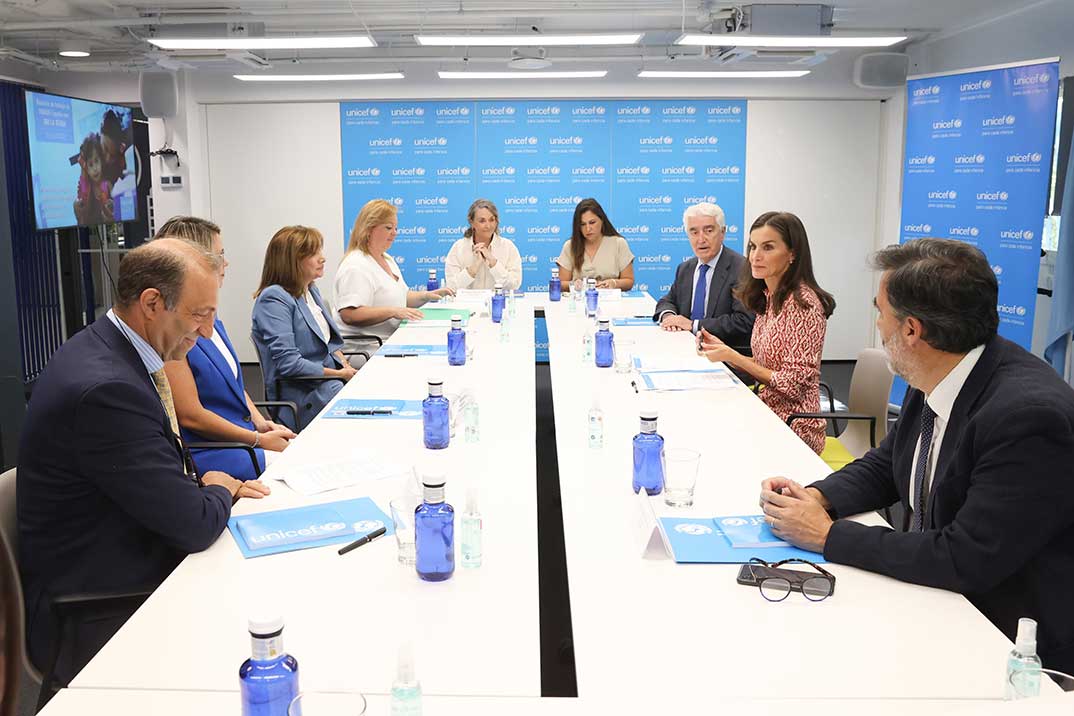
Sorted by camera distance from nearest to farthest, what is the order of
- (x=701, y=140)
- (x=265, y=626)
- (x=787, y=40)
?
(x=265, y=626), (x=787, y=40), (x=701, y=140)

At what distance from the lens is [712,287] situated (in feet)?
17.9

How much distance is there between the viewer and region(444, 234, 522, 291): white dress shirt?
7152 millimetres

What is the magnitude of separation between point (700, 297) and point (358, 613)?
13.7ft

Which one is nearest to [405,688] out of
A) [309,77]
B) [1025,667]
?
[1025,667]

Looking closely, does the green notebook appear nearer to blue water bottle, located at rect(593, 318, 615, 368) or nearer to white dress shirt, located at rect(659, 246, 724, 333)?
white dress shirt, located at rect(659, 246, 724, 333)

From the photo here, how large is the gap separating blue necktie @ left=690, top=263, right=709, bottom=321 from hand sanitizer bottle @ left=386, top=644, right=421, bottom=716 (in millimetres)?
4429

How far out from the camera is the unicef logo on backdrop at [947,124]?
645 centimetres

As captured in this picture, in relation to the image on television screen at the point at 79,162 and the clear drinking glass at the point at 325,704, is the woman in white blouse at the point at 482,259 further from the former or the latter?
the clear drinking glass at the point at 325,704

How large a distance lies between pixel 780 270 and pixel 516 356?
1.33 metres

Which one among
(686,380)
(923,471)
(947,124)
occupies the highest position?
(947,124)

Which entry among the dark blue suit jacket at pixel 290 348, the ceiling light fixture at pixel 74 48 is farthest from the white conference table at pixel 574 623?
the ceiling light fixture at pixel 74 48

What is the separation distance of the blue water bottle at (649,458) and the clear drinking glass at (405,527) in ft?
1.96

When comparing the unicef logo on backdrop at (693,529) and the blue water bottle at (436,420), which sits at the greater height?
the blue water bottle at (436,420)

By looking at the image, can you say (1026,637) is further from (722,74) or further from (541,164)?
(541,164)
